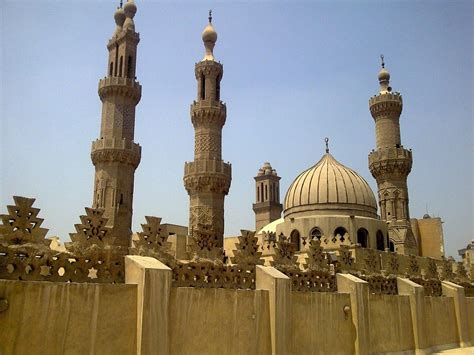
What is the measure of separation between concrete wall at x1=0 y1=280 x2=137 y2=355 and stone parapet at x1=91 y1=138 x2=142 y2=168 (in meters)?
17.5

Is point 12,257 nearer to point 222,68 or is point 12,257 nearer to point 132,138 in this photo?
point 132,138

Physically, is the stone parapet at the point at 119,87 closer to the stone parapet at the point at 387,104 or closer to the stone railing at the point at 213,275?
the stone parapet at the point at 387,104

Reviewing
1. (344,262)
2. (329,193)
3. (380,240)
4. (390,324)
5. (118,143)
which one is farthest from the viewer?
(118,143)

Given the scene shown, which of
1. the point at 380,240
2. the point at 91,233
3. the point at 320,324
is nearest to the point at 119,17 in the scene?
the point at 380,240

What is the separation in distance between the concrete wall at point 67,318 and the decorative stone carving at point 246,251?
296 cm

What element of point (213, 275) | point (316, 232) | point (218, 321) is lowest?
point (218, 321)

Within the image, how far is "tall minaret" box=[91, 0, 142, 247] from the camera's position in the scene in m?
23.5

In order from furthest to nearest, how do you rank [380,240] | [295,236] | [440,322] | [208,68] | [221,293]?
[208,68] < [380,240] < [295,236] < [440,322] < [221,293]

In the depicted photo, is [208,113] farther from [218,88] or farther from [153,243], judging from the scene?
[153,243]

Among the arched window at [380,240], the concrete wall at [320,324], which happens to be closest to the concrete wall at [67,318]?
the concrete wall at [320,324]

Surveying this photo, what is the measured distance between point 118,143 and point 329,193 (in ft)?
33.8

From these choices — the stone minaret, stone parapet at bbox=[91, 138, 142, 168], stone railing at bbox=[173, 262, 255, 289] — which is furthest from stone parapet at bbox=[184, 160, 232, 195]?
the stone minaret

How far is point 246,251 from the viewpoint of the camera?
9.74 meters

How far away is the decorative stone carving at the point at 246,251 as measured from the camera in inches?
377
